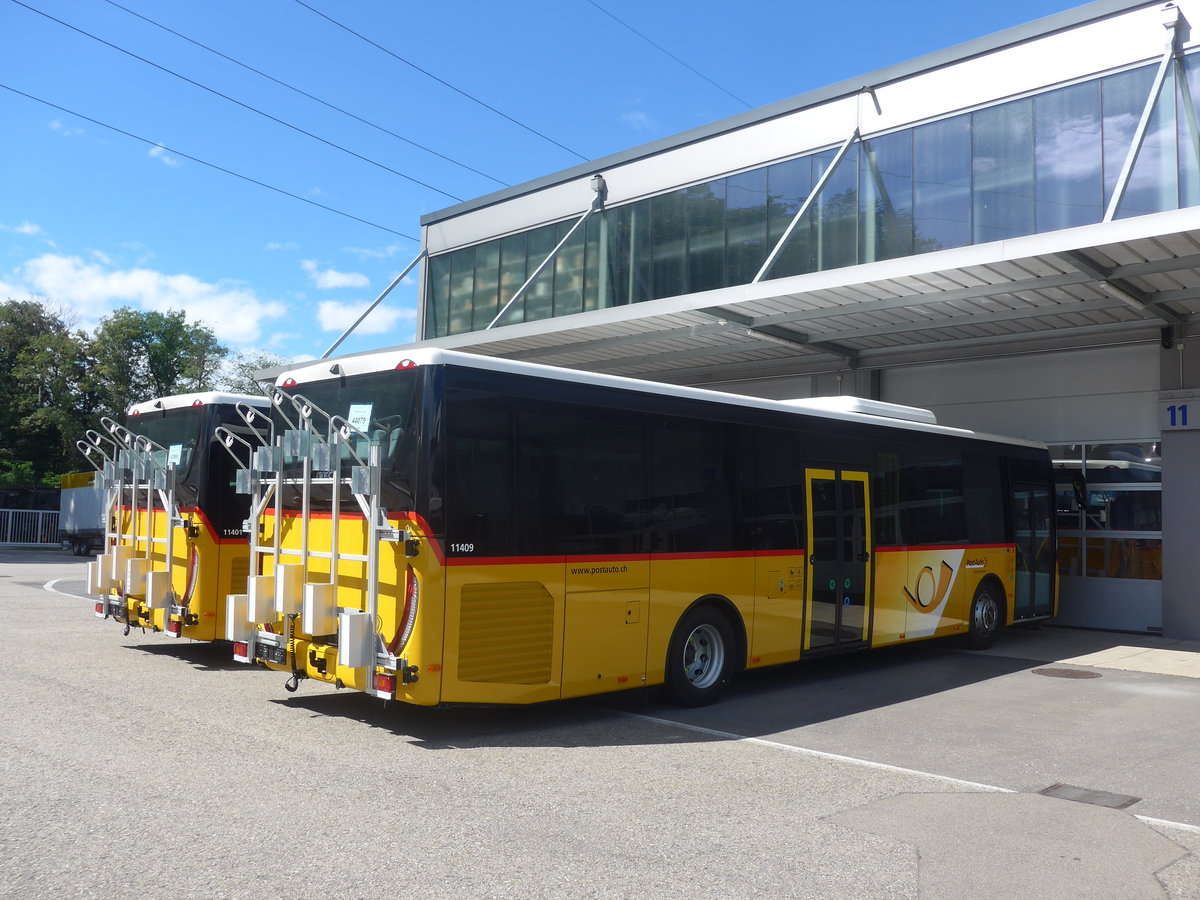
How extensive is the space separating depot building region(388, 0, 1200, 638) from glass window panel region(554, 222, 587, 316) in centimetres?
284

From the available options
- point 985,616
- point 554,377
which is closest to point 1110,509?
point 985,616

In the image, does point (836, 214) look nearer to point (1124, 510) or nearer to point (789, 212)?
point (789, 212)

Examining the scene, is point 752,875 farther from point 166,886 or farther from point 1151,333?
point 1151,333

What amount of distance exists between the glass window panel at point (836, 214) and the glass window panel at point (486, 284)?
396 inches

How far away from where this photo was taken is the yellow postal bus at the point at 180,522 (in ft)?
37.2

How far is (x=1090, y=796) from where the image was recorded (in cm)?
690

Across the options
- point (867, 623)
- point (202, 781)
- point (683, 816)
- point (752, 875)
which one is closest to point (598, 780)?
point (683, 816)

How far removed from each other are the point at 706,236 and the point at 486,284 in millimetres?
7892

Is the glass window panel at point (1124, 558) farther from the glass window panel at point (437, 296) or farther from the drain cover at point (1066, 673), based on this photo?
the glass window panel at point (437, 296)

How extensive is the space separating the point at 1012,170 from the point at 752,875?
1541cm

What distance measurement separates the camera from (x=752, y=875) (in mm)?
5047

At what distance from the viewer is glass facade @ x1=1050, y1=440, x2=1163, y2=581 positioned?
16344mm

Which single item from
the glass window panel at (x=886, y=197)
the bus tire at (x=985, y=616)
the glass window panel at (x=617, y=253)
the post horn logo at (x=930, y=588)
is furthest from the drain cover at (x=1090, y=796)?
the glass window panel at (x=617, y=253)

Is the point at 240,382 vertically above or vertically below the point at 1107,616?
above
